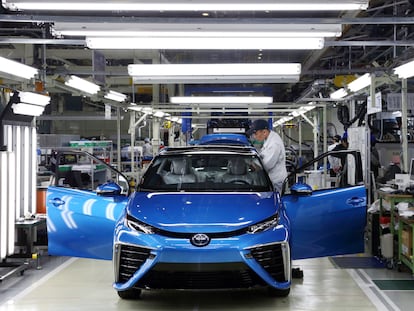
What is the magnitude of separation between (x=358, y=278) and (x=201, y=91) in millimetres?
10008

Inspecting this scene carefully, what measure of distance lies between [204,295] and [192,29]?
2.50 meters

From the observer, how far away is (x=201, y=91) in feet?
50.0

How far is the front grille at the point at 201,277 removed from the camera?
172 inches

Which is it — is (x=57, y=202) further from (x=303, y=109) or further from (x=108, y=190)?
(x=303, y=109)

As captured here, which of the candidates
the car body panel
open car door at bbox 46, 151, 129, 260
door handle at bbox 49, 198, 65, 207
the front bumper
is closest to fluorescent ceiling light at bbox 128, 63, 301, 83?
open car door at bbox 46, 151, 129, 260

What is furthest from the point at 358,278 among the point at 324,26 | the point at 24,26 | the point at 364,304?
the point at 24,26

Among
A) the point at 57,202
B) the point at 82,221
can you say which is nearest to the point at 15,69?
the point at 57,202

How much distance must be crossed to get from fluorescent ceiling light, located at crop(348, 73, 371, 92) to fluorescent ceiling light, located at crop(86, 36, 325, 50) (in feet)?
8.37

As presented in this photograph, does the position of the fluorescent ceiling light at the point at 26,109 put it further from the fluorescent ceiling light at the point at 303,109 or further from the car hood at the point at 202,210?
the fluorescent ceiling light at the point at 303,109

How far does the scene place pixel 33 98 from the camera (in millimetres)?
6320

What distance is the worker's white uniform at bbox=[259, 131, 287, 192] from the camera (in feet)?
21.3

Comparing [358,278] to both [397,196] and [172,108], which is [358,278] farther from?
[172,108]

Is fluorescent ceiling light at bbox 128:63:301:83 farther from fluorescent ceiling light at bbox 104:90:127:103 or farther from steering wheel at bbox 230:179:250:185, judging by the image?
fluorescent ceiling light at bbox 104:90:127:103

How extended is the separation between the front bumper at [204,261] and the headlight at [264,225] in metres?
0.05
